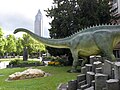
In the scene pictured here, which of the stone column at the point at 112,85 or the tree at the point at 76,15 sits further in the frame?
the tree at the point at 76,15

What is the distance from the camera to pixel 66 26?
18.5m

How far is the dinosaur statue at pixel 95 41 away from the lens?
43.1 ft

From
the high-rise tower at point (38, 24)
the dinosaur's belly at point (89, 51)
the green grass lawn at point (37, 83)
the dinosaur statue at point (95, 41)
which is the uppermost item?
the high-rise tower at point (38, 24)

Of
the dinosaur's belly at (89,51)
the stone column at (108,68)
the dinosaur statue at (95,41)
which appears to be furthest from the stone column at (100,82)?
the dinosaur's belly at (89,51)

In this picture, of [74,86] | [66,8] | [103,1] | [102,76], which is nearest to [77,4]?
[66,8]

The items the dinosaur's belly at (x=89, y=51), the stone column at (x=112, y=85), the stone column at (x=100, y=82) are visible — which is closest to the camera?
the stone column at (x=112, y=85)

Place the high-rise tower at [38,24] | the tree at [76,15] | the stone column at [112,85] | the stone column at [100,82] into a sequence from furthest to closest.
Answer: the high-rise tower at [38,24]
the tree at [76,15]
the stone column at [100,82]
the stone column at [112,85]

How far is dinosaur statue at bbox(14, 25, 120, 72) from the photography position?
13138 millimetres

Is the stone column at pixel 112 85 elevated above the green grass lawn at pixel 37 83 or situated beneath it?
elevated above

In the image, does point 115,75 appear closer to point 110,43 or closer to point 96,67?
point 96,67

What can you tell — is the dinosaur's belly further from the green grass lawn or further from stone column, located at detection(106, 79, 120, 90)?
stone column, located at detection(106, 79, 120, 90)

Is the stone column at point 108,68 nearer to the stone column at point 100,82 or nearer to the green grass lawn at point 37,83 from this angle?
the stone column at point 100,82

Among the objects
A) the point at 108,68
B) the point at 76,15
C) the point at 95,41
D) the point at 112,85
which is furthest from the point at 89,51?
the point at 112,85

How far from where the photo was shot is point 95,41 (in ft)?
44.1
